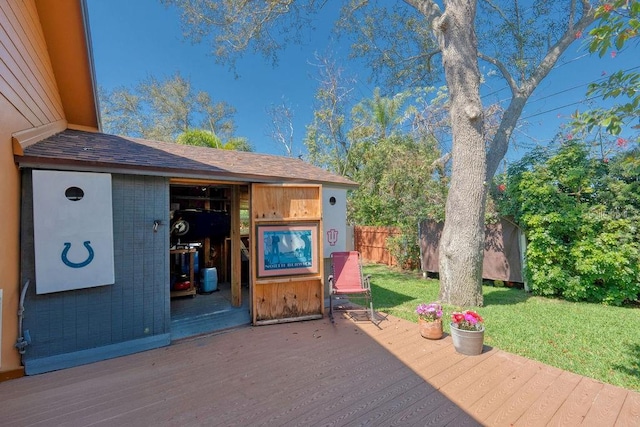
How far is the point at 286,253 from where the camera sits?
4.89m

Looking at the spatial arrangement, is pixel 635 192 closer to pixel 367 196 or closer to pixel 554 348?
pixel 554 348

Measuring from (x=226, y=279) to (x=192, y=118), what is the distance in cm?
1689

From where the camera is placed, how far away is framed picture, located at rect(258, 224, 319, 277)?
475 centimetres

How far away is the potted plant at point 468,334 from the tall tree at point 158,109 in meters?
20.5

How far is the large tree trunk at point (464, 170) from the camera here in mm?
5441

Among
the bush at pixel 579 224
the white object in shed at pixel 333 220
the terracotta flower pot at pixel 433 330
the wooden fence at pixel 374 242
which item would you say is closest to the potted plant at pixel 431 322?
the terracotta flower pot at pixel 433 330

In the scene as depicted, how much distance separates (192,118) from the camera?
20.5 m

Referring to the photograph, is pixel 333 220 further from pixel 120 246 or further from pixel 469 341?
pixel 120 246

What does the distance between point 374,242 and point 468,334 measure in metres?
8.79

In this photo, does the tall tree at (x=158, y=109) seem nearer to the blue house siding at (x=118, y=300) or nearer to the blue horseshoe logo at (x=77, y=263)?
the blue house siding at (x=118, y=300)

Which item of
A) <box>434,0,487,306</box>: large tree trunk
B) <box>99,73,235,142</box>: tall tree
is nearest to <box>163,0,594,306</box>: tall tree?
<box>434,0,487,306</box>: large tree trunk

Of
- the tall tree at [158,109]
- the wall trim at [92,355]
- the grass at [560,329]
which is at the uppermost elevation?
the tall tree at [158,109]

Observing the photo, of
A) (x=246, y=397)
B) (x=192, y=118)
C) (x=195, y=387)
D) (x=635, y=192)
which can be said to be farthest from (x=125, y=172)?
(x=192, y=118)

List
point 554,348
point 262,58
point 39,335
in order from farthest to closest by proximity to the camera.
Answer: point 262,58 → point 554,348 → point 39,335
